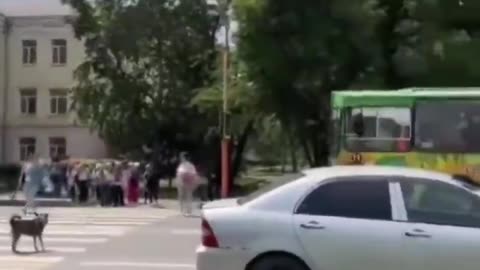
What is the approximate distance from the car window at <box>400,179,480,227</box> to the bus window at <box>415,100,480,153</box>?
840cm

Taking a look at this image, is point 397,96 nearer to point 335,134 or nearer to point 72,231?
point 335,134

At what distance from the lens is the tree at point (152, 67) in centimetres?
4759

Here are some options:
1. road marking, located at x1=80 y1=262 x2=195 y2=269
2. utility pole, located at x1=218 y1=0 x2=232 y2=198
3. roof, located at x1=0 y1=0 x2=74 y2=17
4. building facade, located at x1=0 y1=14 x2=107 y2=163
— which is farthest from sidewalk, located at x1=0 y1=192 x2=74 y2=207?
roof, located at x1=0 y1=0 x2=74 y2=17

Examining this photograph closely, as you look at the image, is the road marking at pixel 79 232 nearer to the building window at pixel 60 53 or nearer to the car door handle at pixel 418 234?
the car door handle at pixel 418 234

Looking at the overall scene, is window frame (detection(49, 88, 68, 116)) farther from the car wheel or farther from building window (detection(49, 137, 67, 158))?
the car wheel

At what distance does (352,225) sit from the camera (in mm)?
9391

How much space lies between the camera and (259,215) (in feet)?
31.6

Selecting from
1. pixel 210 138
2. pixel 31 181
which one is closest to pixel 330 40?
pixel 31 181

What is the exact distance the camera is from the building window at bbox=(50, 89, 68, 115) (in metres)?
63.8

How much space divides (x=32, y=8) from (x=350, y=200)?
196ft

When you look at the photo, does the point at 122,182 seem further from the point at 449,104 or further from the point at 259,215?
the point at 259,215

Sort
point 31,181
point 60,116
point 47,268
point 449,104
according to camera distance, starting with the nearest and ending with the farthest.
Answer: point 47,268, point 449,104, point 31,181, point 60,116

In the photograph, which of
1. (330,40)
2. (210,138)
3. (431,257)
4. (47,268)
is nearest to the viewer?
(431,257)

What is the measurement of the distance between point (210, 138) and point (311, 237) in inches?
1434
